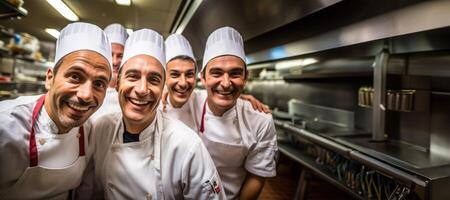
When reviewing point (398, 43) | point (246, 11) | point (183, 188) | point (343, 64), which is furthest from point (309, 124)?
point (183, 188)

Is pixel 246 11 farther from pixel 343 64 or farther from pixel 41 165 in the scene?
pixel 41 165

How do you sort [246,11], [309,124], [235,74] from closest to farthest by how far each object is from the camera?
1. [235,74]
2. [246,11]
3. [309,124]

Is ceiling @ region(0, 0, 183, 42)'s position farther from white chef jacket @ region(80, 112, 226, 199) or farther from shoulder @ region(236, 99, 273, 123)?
shoulder @ region(236, 99, 273, 123)

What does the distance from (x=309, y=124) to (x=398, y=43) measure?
1.21 meters

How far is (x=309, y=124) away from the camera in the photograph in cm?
243

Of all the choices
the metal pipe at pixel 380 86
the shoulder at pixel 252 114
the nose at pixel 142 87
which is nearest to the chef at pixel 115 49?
the nose at pixel 142 87

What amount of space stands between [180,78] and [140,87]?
0.44 metres

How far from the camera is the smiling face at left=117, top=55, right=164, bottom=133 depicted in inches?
35.9

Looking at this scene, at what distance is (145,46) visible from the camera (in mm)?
982

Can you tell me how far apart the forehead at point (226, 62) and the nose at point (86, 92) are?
2.07 ft

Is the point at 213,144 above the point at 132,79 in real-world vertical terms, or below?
below

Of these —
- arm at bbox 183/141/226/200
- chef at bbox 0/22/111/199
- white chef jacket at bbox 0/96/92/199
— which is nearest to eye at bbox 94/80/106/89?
chef at bbox 0/22/111/199

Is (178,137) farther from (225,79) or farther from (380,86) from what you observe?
(380,86)

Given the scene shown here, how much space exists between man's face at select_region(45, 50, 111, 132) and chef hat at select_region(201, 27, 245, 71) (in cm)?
62
